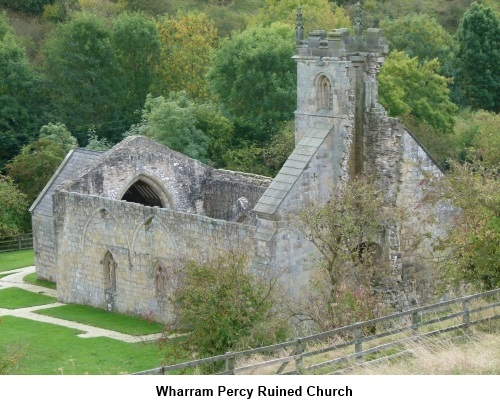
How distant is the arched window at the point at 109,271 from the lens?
41844 mm

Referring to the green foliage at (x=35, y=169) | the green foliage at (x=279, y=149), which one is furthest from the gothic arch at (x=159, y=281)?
the green foliage at (x=279, y=149)

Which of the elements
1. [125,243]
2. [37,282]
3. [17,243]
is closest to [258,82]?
[17,243]

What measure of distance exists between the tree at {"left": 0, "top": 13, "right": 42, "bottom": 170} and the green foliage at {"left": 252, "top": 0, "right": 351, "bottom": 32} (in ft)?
54.1

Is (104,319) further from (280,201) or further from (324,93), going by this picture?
(324,93)

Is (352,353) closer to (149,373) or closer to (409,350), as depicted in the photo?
(409,350)

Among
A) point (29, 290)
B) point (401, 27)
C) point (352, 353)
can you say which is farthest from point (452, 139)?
point (352, 353)

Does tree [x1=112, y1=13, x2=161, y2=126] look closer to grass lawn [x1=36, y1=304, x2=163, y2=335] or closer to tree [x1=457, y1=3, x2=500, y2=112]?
tree [x1=457, y1=3, x2=500, y2=112]

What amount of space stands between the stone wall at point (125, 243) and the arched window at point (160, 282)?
119mm

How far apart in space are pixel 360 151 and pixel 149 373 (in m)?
16.0

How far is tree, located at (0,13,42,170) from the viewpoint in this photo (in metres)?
69.4

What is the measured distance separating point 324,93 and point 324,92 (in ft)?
0.14

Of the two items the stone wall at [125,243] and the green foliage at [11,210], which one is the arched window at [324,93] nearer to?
the stone wall at [125,243]

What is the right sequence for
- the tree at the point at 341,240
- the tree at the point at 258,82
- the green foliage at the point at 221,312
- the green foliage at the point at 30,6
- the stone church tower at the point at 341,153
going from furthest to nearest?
the green foliage at the point at 30,6
the tree at the point at 258,82
the stone church tower at the point at 341,153
the tree at the point at 341,240
the green foliage at the point at 221,312

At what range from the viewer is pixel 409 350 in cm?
2506
